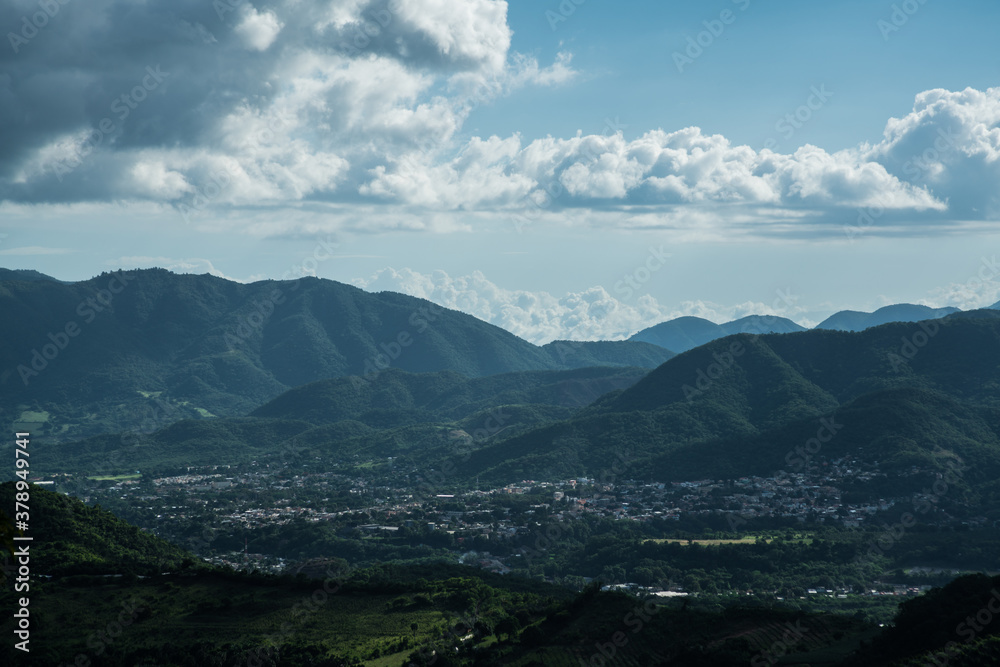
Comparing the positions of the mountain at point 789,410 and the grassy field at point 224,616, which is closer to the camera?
the grassy field at point 224,616

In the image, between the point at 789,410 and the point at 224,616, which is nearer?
the point at 224,616

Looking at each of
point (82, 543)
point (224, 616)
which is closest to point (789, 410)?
point (82, 543)

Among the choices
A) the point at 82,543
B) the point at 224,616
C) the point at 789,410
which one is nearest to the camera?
the point at 224,616

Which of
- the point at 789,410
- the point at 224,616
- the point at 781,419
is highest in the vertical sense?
the point at 789,410

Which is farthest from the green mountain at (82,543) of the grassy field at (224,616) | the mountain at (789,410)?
the mountain at (789,410)

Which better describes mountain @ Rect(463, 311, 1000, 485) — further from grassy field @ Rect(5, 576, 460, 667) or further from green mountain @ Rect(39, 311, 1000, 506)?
grassy field @ Rect(5, 576, 460, 667)

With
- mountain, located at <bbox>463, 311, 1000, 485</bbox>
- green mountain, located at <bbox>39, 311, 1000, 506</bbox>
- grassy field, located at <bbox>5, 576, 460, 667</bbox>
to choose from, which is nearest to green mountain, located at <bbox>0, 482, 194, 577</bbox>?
grassy field, located at <bbox>5, 576, 460, 667</bbox>

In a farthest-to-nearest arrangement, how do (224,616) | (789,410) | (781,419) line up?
1. (789,410)
2. (781,419)
3. (224,616)

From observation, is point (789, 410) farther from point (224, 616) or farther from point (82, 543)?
point (224, 616)

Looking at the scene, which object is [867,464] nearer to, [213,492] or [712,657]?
[712,657]

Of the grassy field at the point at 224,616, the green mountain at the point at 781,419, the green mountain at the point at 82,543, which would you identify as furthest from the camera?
the green mountain at the point at 781,419

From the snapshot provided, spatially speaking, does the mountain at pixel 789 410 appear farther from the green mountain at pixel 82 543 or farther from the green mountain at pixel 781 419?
the green mountain at pixel 82 543
